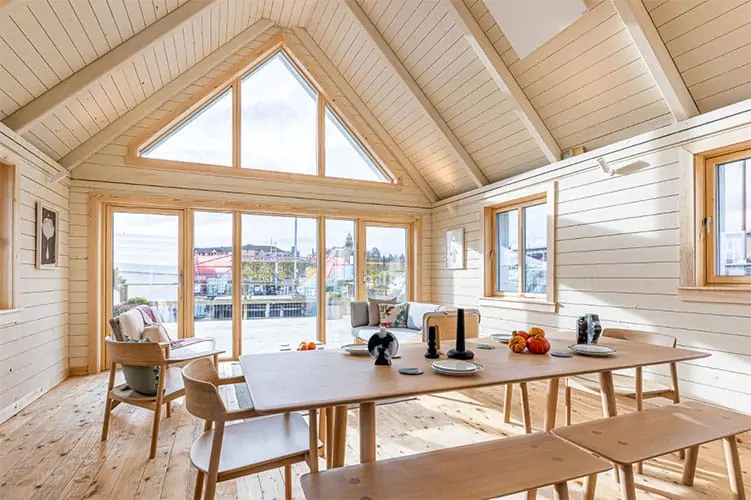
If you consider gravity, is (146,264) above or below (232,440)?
above

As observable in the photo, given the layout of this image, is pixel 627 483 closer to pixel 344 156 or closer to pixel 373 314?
pixel 373 314

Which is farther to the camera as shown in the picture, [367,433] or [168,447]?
[168,447]

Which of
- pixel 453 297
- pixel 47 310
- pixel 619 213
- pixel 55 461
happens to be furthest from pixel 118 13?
pixel 453 297

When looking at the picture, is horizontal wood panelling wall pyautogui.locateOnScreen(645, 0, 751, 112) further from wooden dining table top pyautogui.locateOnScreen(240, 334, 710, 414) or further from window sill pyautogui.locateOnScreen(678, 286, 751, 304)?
wooden dining table top pyautogui.locateOnScreen(240, 334, 710, 414)

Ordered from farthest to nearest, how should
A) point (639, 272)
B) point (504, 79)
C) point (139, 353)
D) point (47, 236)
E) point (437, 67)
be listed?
point (437, 67) < point (47, 236) < point (504, 79) < point (639, 272) < point (139, 353)

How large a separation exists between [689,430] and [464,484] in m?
1.12

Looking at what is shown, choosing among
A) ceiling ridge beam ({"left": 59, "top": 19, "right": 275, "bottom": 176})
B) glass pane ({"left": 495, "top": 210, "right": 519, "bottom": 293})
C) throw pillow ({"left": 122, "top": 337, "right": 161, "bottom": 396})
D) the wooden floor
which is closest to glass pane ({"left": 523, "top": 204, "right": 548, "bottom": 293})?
glass pane ({"left": 495, "top": 210, "right": 519, "bottom": 293})

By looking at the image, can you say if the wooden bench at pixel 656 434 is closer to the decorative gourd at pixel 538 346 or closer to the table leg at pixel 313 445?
the decorative gourd at pixel 538 346

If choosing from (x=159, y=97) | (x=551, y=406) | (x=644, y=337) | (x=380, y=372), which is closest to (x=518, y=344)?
(x=551, y=406)

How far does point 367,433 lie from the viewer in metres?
1.54

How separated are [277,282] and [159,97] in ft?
8.23

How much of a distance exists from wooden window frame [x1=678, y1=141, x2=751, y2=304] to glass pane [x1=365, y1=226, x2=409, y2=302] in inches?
141

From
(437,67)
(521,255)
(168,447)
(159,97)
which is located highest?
(437,67)

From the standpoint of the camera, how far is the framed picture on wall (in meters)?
3.54
